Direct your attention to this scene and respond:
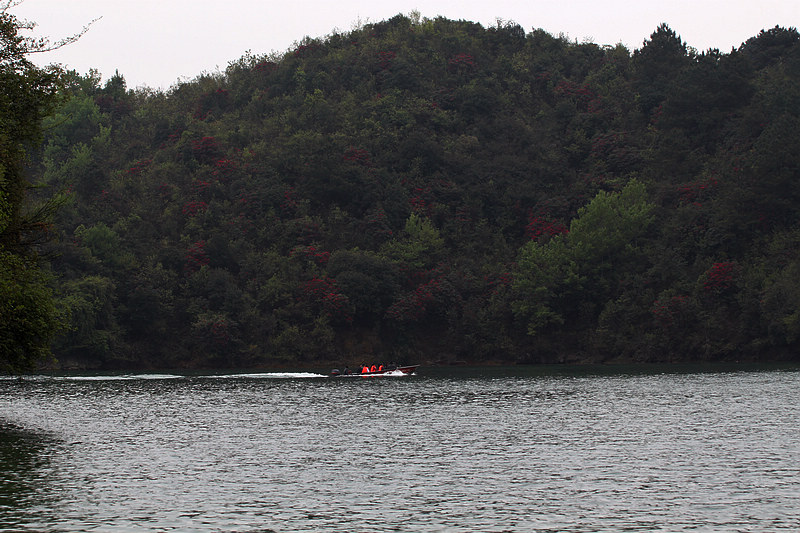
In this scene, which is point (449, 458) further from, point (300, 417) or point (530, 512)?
point (300, 417)

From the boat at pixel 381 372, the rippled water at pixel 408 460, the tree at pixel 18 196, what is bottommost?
the rippled water at pixel 408 460

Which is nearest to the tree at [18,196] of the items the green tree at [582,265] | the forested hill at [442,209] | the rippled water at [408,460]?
the rippled water at [408,460]

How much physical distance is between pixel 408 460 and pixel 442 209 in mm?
101600

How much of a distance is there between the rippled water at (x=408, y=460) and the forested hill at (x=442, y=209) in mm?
41565

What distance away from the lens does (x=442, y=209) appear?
462 ft

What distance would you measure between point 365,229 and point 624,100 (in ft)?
177

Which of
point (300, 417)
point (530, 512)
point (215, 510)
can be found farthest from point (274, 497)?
point (300, 417)

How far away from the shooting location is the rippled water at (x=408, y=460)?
29297 millimetres

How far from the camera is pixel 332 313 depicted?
390 ft

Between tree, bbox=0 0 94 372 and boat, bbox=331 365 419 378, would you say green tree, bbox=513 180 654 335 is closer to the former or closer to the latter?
boat, bbox=331 365 419 378

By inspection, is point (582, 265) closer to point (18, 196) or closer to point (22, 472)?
point (18, 196)

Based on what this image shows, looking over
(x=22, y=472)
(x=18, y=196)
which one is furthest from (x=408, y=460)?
(x=18, y=196)

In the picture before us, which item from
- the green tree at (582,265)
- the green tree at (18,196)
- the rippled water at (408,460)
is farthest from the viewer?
the green tree at (582,265)

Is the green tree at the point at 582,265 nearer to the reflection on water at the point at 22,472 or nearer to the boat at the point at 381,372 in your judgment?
the boat at the point at 381,372
